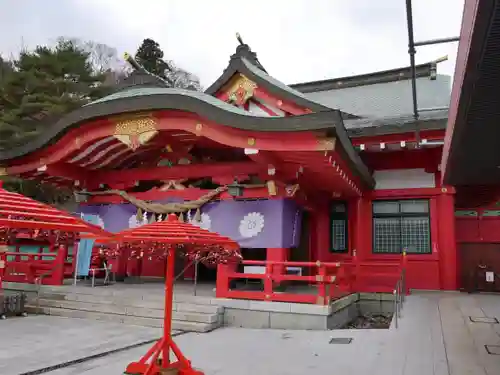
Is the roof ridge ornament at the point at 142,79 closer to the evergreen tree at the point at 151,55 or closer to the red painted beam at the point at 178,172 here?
the red painted beam at the point at 178,172

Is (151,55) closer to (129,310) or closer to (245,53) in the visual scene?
(245,53)

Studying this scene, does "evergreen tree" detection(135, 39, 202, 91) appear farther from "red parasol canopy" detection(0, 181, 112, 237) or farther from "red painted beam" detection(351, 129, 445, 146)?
"red parasol canopy" detection(0, 181, 112, 237)

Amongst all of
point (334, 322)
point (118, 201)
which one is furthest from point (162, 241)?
point (118, 201)

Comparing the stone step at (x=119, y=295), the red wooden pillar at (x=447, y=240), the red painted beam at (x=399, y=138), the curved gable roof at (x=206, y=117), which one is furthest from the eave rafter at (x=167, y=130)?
the red wooden pillar at (x=447, y=240)

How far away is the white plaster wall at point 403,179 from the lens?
1217 centimetres

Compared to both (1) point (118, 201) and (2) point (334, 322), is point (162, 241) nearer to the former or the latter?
(2) point (334, 322)

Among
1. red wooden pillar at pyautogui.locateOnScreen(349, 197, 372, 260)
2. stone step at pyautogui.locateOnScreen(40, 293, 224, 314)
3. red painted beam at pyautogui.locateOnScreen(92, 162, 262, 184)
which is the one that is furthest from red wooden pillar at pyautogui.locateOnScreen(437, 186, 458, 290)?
stone step at pyautogui.locateOnScreen(40, 293, 224, 314)

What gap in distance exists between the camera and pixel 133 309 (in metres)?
9.09

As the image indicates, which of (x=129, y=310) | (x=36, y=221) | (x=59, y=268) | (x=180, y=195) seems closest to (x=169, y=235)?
(x=36, y=221)

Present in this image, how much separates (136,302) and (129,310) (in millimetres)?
238

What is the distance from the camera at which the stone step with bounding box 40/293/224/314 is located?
8.73m

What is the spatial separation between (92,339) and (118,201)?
5.72 m

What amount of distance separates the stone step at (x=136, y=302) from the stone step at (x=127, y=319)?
320 mm

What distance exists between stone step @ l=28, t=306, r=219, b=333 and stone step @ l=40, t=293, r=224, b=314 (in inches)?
12.6
